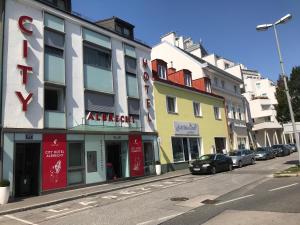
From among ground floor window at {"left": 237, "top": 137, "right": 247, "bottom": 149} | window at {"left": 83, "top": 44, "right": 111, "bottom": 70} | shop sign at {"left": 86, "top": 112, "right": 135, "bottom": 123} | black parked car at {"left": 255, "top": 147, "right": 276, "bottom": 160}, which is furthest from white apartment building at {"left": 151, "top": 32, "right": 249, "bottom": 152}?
window at {"left": 83, "top": 44, "right": 111, "bottom": 70}

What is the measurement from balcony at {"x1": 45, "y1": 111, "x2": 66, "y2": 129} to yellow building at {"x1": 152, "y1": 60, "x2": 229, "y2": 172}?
931 cm

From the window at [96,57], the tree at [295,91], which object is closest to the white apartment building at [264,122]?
the tree at [295,91]

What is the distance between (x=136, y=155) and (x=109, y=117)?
3832 millimetres

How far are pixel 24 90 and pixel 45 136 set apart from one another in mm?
2611

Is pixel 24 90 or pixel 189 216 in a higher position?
pixel 24 90

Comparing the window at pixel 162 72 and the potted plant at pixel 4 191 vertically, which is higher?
the window at pixel 162 72

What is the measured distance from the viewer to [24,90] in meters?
15.9

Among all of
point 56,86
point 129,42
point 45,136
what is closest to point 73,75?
point 56,86

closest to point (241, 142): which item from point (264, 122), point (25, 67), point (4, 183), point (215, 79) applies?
point (215, 79)

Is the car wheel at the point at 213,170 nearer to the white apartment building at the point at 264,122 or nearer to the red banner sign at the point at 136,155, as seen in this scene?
the red banner sign at the point at 136,155

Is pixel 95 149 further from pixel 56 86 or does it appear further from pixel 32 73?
pixel 32 73

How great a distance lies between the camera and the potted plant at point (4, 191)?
43.3 ft

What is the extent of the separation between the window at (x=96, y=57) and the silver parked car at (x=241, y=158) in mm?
13392

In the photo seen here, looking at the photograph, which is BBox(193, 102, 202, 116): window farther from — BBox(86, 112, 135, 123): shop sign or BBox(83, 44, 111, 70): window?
BBox(83, 44, 111, 70): window
